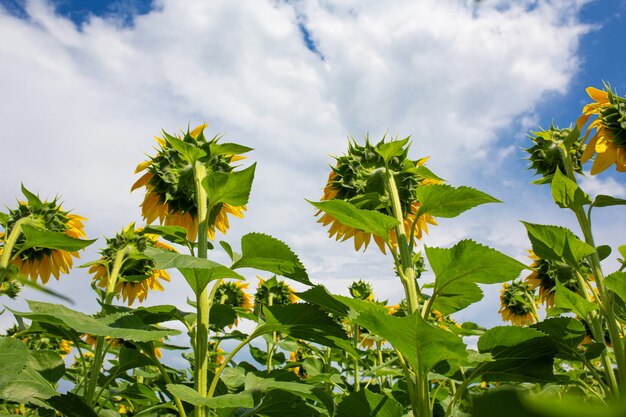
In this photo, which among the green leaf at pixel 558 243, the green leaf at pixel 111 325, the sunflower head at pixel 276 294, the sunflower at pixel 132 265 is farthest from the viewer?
the sunflower head at pixel 276 294

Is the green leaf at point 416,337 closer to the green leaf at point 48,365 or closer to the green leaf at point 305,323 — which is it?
the green leaf at point 305,323

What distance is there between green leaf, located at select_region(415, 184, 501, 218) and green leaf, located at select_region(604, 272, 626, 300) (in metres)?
0.43

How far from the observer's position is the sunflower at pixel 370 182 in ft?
6.97

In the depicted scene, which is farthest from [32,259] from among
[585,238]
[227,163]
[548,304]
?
[548,304]

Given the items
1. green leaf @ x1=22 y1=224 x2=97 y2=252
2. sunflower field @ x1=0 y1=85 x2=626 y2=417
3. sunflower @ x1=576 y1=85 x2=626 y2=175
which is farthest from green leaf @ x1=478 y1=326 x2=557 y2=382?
green leaf @ x1=22 y1=224 x2=97 y2=252

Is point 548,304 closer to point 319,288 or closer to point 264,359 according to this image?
point 264,359

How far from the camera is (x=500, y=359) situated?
1457 millimetres

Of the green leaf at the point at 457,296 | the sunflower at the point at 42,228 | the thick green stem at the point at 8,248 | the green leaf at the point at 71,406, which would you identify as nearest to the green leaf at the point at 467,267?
the green leaf at the point at 457,296

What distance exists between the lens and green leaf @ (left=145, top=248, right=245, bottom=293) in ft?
4.68

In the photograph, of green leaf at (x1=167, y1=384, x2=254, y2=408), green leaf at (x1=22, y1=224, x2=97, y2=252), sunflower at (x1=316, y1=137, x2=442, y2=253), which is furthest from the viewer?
sunflower at (x1=316, y1=137, x2=442, y2=253)

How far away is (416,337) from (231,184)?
85 cm

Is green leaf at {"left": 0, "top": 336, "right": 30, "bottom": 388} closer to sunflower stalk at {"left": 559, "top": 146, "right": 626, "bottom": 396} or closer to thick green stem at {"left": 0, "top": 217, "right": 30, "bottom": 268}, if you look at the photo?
thick green stem at {"left": 0, "top": 217, "right": 30, "bottom": 268}

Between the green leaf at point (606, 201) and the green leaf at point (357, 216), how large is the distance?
0.92m

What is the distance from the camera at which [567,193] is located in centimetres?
190
